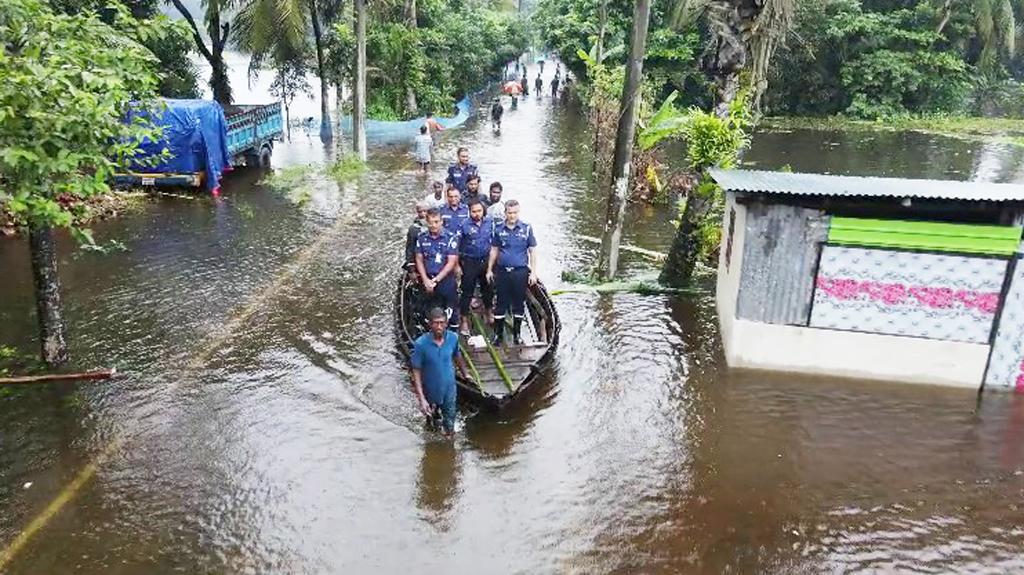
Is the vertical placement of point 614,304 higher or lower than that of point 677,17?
lower

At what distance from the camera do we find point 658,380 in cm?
877

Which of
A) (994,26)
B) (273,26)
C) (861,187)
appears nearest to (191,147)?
(273,26)

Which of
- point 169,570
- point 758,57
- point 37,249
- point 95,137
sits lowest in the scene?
point 169,570

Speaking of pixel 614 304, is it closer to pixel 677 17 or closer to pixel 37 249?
pixel 677 17

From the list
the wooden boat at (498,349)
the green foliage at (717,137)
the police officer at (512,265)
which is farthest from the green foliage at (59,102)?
the green foliage at (717,137)

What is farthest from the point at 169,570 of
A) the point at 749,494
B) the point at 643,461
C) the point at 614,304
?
the point at 614,304

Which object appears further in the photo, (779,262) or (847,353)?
(847,353)

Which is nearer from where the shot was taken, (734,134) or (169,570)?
(169,570)

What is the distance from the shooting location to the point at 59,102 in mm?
6715

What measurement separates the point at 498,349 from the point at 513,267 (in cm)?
94

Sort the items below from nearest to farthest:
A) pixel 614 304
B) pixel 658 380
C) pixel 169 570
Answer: pixel 169 570, pixel 658 380, pixel 614 304

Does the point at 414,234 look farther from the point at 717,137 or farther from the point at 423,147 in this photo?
the point at 423,147

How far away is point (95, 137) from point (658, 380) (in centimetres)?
628

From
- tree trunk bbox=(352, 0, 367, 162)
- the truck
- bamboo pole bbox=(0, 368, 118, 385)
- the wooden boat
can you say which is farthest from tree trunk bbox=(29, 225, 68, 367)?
tree trunk bbox=(352, 0, 367, 162)
